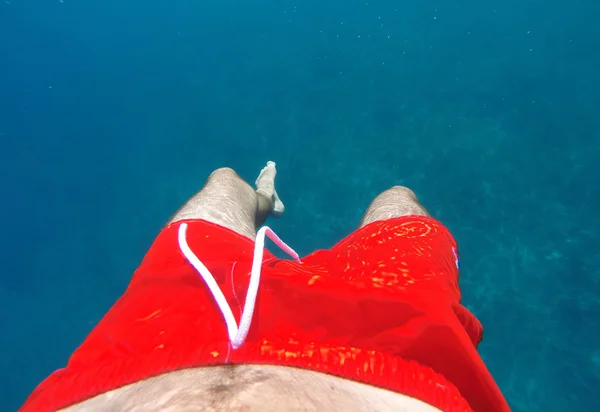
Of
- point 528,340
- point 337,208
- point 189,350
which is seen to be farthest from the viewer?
point 337,208

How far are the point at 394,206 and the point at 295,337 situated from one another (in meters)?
2.24

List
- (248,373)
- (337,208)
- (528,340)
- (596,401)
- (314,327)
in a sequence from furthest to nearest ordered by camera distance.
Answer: (337,208), (528,340), (596,401), (314,327), (248,373)

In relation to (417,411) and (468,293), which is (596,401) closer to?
(468,293)

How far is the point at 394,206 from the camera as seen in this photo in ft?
12.0

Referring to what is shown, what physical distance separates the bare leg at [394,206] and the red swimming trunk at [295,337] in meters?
1.28

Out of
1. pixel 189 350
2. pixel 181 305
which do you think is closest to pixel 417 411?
pixel 189 350

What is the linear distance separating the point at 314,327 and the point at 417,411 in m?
0.47

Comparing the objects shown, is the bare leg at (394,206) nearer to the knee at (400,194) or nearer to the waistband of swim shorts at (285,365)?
the knee at (400,194)

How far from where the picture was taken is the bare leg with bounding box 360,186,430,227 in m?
3.43

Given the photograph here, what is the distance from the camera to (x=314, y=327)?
1.69 meters

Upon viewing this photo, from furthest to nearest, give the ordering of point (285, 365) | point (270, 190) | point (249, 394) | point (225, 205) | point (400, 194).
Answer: point (270, 190) → point (400, 194) → point (225, 205) → point (285, 365) → point (249, 394)

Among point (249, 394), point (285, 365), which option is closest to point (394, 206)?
point (285, 365)

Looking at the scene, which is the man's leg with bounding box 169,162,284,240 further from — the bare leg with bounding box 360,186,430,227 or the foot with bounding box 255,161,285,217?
the foot with bounding box 255,161,285,217

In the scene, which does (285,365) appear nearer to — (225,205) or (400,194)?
(225,205)
